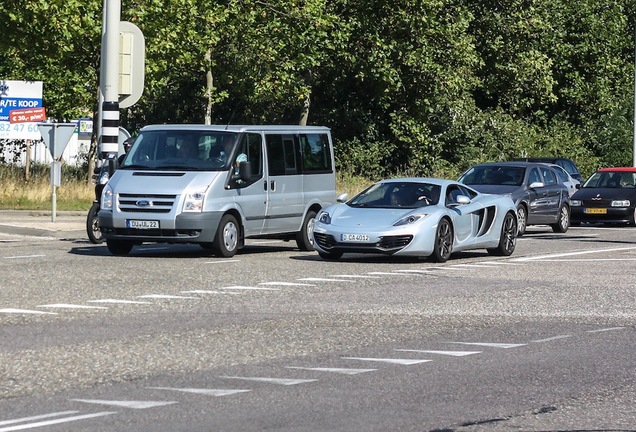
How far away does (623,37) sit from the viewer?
62375 millimetres

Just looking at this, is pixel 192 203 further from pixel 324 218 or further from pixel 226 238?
pixel 324 218

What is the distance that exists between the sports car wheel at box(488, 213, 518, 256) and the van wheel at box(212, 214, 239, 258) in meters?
4.22

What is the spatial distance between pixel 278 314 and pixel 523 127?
43796 millimetres

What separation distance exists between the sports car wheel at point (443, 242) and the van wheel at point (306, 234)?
2.99m

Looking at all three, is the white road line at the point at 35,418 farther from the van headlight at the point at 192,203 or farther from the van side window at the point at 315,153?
the van side window at the point at 315,153

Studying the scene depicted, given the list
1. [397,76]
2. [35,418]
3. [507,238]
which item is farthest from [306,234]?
[397,76]

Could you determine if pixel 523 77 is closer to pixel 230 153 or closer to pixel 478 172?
pixel 478 172

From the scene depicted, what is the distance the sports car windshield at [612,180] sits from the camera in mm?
37031

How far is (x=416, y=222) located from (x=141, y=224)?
12.9 feet

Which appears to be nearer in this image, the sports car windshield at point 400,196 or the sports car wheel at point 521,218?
the sports car windshield at point 400,196

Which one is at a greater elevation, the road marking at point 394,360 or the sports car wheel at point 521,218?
the road marking at point 394,360

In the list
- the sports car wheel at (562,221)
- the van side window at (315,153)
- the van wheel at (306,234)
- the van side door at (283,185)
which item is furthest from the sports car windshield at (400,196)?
the sports car wheel at (562,221)

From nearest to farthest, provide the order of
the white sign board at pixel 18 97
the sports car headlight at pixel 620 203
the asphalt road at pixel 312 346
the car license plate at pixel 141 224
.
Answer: the asphalt road at pixel 312 346 < the car license plate at pixel 141 224 < the sports car headlight at pixel 620 203 < the white sign board at pixel 18 97

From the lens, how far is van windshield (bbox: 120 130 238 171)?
21406 mm
